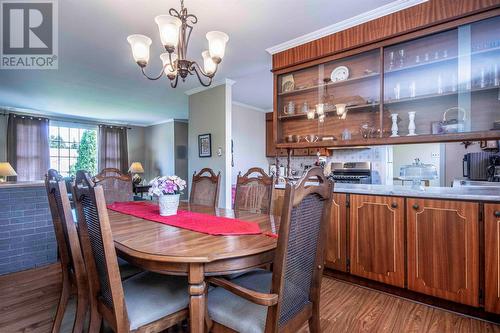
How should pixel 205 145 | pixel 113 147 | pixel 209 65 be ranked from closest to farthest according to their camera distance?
pixel 209 65, pixel 205 145, pixel 113 147

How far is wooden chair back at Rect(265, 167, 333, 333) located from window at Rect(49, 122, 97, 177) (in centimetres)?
715

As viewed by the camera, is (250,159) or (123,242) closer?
(123,242)

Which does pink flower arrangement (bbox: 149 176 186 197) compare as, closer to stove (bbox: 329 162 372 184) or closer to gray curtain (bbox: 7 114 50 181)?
stove (bbox: 329 162 372 184)

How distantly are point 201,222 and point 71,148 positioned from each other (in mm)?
6653

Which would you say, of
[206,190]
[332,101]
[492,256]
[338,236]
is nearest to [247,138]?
[332,101]

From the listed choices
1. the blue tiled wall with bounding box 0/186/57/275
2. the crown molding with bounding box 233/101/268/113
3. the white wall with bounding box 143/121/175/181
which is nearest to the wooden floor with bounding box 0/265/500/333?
the blue tiled wall with bounding box 0/186/57/275

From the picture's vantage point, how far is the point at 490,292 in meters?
1.75

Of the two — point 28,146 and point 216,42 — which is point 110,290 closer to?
point 216,42

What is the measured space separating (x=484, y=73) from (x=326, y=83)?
4.37 feet

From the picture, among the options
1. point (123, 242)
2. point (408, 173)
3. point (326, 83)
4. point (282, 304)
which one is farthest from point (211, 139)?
point (282, 304)

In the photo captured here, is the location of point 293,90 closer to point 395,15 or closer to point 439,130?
point 395,15

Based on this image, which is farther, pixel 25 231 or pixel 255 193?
pixel 25 231

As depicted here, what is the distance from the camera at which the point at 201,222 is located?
1.69 m

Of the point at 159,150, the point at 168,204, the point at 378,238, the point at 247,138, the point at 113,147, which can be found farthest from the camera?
the point at 159,150
